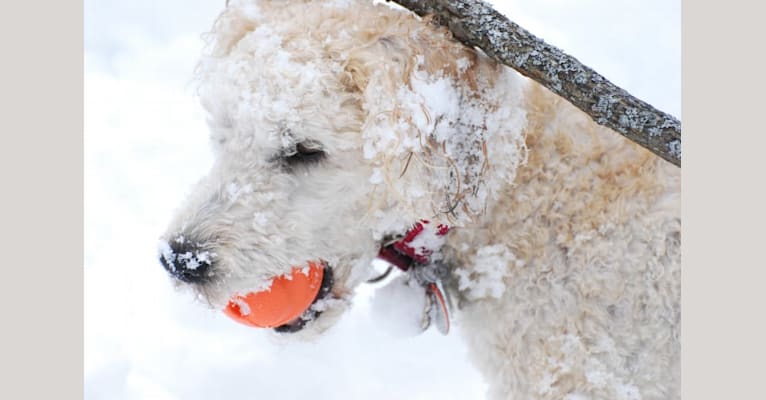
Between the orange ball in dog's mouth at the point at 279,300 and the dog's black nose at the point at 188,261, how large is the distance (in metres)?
0.13

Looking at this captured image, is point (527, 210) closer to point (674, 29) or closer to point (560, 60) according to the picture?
point (560, 60)

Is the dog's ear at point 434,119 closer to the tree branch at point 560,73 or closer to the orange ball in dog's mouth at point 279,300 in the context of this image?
the tree branch at point 560,73

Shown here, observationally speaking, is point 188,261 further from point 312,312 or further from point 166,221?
point 166,221

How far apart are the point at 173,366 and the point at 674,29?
3374mm

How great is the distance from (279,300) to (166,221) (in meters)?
1.96

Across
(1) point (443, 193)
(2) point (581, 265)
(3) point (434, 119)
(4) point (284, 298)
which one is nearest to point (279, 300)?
(4) point (284, 298)

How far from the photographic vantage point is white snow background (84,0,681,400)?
3.38 meters

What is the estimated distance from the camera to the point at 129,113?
4.48 m

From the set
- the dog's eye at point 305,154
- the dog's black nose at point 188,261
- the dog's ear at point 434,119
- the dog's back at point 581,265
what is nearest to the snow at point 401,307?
the dog's back at point 581,265

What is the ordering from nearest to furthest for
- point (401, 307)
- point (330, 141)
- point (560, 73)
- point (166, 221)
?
point (560, 73), point (330, 141), point (401, 307), point (166, 221)

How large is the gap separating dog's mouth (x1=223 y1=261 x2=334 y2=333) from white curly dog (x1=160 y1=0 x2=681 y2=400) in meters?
0.04

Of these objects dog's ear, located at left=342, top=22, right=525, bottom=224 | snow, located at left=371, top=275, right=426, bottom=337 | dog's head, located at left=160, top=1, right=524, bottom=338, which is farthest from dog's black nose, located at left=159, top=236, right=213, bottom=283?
snow, located at left=371, top=275, right=426, bottom=337

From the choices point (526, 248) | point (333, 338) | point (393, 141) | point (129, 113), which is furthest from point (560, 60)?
point (129, 113)

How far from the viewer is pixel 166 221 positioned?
3893mm
